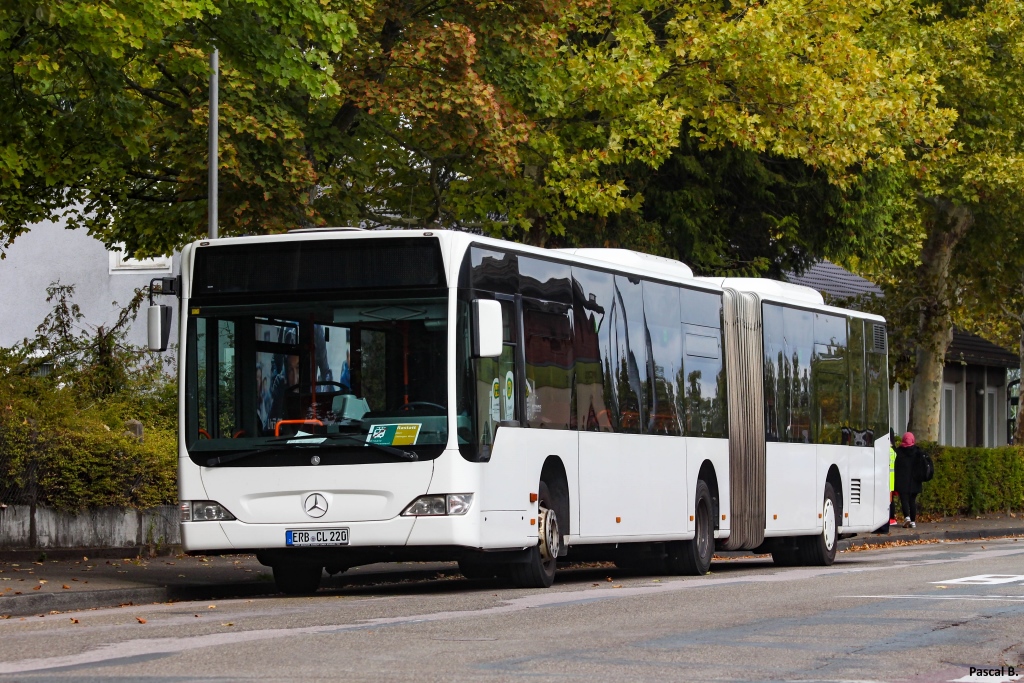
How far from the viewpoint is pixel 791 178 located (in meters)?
29.6

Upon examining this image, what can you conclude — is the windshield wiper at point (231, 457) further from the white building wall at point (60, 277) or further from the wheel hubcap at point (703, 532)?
the white building wall at point (60, 277)

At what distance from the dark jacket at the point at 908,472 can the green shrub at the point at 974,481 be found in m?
3.72

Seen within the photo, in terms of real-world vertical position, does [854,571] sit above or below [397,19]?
below

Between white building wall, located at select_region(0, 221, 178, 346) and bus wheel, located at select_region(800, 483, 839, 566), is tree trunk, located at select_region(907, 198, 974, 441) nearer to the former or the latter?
bus wheel, located at select_region(800, 483, 839, 566)

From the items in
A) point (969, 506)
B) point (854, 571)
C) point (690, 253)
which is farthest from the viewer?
point (969, 506)

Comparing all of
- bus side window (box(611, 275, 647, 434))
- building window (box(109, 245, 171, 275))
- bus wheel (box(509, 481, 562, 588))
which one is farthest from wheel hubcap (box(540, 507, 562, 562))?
building window (box(109, 245, 171, 275))

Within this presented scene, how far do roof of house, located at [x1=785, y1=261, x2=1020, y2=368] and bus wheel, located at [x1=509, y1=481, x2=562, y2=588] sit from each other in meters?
30.4

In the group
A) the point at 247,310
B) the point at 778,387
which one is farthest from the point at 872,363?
the point at 247,310

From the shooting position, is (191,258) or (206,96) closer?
(191,258)

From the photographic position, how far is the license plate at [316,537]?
1484 cm

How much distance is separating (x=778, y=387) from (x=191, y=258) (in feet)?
28.4

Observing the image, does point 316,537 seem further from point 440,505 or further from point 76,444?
point 76,444

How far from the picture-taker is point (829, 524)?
23.0 m

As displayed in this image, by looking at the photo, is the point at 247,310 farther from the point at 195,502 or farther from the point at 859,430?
the point at 859,430
